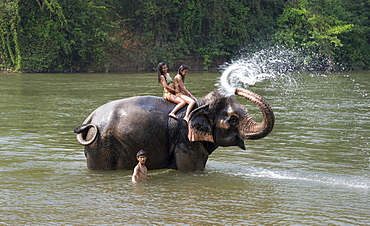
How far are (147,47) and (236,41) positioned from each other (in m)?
7.07

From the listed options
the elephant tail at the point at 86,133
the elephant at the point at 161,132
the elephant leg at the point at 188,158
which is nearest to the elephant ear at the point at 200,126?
the elephant at the point at 161,132

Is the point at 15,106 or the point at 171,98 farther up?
the point at 171,98

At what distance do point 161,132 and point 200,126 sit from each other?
0.55m

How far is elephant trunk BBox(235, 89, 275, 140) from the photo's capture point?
7.65m

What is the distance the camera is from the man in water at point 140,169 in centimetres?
789

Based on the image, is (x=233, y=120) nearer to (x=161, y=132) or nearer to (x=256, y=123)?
(x=256, y=123)

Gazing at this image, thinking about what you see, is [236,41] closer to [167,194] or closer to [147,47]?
[147,47]

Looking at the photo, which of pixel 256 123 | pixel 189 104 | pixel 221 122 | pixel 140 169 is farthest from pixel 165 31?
pixel 140 169

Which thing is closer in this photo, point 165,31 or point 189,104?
point 189,104

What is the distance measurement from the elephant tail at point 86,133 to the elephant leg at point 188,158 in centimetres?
115

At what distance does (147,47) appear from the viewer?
42.9 meters

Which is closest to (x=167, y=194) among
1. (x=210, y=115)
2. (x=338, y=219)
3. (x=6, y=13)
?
(x=210, y=115)

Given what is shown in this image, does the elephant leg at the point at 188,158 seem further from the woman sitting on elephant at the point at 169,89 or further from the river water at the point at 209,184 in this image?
the woman sitting on elephant at the point at 169,89

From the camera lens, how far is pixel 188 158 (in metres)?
8.32
